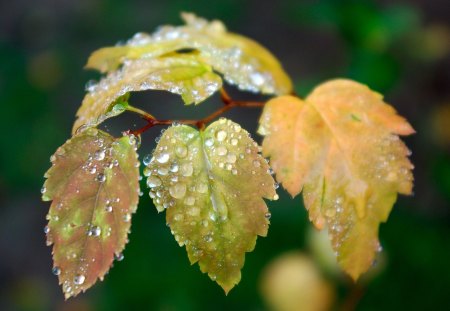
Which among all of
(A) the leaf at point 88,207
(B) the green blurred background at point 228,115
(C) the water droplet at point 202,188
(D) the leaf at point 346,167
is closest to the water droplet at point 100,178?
(A) the leaf at point 88,207

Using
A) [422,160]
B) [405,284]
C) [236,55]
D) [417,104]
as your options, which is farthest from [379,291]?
[236,55]

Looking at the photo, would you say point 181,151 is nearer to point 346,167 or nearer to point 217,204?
point 217,204

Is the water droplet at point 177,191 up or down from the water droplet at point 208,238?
up

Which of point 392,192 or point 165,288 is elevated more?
point 392,192

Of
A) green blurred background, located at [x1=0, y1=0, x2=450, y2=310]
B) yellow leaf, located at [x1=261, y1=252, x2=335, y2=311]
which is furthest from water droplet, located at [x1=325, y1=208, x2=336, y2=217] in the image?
yellow leaf, located at [x1=261, y1=252, x2=335, y2=311]

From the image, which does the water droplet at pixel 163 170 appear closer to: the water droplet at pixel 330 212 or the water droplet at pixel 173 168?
the water droplet at pixel 173 168

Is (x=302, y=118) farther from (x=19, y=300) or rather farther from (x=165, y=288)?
(x=19, y=300)

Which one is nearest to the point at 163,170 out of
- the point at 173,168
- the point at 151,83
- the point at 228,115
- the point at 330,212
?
the point at 173,168
